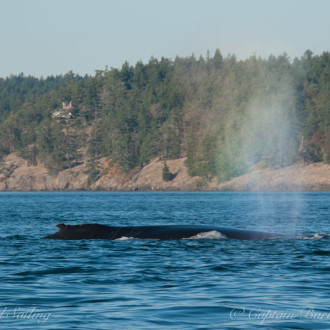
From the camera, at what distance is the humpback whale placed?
2891cm

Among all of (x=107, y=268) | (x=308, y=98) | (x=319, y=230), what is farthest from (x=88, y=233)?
(x=308, y=98)

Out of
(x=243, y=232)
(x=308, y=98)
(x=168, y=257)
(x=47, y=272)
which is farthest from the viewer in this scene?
(x=308, y=98)

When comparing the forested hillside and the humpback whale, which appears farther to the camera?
the forested hillside

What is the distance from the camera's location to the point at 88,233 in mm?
29812

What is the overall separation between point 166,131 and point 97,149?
24178 millimetres

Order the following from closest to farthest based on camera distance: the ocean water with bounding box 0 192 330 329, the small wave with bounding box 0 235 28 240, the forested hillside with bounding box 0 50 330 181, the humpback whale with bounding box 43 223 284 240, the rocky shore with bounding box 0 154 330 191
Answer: the ocean water with bounding box 0 192 330 329 → the humpback whale with bounding box 43 223 284 240 → the small wave with bounding box 0 235 28 240 → the rocky shore with bounding box 0 154 330 191 → the forested hillside with bounding box 0 50 330 181

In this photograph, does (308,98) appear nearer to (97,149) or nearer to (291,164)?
(291,164)

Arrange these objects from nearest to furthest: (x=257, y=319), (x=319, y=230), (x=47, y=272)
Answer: (x=257, y=319), (x=47, y=272), (x=319, y=230)

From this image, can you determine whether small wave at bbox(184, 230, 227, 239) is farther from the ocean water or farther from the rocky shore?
the rocky shore

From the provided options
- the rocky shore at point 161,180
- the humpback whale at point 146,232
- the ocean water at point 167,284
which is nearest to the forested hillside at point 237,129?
the rocky shore at point 161,180

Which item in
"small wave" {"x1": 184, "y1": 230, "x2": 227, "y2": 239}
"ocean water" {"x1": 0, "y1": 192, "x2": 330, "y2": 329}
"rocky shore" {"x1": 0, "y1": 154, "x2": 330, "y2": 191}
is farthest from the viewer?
"rocky shore" {"x1": 0, "y1": 154, "x2": 330, "y2": 191}

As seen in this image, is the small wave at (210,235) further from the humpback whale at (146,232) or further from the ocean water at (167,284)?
the ocean water at (167,284)

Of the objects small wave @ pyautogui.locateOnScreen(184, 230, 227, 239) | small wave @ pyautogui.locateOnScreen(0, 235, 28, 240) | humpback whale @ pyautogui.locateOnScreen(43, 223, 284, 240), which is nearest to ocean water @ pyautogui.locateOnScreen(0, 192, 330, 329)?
small wave @ pyautogui.locateOnScreen(184, 230, 227, 239)

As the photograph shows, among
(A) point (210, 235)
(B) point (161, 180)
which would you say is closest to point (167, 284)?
(A) point (210, 235)
